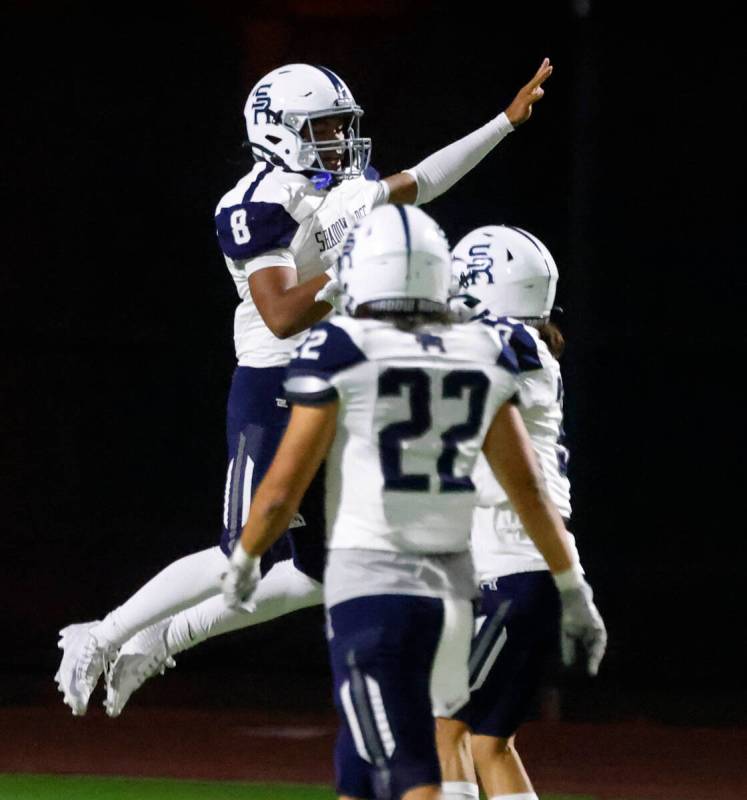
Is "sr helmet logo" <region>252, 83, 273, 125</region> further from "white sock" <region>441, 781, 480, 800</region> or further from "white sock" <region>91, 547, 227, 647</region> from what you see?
"white sock" <region>441, 781, 480, 800</region>

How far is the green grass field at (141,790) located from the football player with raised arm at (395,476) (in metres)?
1.81

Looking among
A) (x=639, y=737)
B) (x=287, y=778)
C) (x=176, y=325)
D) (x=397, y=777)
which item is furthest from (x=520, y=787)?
(x=176, y=325)

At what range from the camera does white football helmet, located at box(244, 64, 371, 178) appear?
439 cm

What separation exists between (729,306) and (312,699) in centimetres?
208

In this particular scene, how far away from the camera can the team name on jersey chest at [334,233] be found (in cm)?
443

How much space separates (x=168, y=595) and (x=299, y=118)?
1218mm

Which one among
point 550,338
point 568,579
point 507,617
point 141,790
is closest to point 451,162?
point 550,338

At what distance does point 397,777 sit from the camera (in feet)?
10.1

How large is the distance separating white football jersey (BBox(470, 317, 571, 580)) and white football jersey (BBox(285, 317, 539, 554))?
0.63 metres

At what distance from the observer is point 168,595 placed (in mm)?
4438

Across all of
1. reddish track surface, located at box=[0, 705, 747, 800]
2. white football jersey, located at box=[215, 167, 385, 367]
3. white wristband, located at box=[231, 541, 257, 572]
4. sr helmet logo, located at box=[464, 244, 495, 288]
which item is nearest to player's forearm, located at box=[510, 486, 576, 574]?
white wristband, located at box=[231, 541, 257, 572]

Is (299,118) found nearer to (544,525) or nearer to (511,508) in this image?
(511,508)

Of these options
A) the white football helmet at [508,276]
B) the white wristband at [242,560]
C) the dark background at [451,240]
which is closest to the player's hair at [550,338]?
the white football helmet at [508,276]

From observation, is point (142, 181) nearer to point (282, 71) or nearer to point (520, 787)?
point (282, 71)
